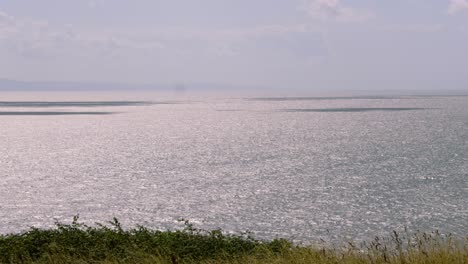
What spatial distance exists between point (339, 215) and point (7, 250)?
101 ft

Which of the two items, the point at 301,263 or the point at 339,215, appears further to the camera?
the point at 339,215

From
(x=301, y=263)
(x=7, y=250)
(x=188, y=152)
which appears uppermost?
(x=301, y=263)

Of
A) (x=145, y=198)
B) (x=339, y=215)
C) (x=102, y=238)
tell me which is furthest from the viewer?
(x=145, y=198)

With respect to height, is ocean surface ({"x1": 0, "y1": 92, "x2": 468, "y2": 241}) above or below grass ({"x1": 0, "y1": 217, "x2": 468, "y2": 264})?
below

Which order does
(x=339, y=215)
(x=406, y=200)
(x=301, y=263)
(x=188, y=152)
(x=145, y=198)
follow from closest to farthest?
(x=301, y=263) < (x=339, y=215) < (x=406, y=200) < (x=145, y=198) < (x=188, y=152)

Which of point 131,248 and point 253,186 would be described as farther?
point 253,186

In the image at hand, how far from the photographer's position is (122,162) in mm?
98312

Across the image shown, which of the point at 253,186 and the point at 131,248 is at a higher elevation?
the point at 131,248

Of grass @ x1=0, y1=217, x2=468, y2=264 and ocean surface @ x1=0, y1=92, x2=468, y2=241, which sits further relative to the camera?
ocean surface @ x1=0, y1=92, x2=468, y2=241

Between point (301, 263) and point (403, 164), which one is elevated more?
point (301, 263)

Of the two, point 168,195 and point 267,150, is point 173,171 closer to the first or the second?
point 168,195

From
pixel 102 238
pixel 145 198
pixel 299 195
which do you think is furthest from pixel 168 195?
pixel 102 238

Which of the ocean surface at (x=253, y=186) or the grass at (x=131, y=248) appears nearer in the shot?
the grass at (x=131, y=248)

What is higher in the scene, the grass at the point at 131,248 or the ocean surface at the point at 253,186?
the grass at the point at 131,248
